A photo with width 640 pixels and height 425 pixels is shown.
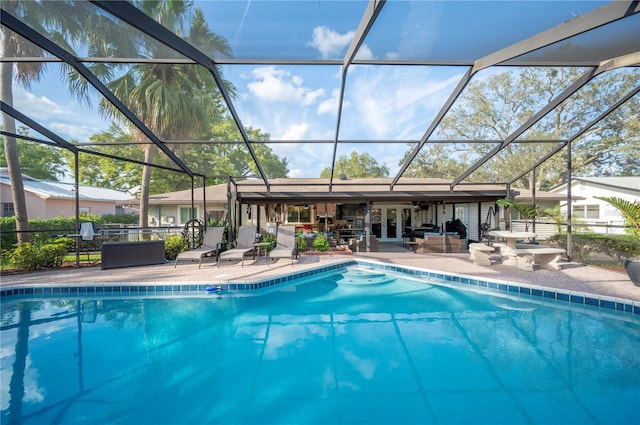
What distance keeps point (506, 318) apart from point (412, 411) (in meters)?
3.27

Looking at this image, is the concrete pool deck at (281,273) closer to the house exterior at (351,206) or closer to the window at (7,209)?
the house exterior at (351,206)

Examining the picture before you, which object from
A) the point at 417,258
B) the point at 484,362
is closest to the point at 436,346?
the point at 484,362

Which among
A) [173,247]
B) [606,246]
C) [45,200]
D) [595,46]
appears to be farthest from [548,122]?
[45,200]

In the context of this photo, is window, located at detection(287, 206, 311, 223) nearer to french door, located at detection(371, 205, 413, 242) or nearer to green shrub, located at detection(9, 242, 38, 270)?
french door, located at detection(371, 205, 413, 242)

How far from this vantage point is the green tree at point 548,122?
578 inches

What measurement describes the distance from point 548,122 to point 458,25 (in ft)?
58.8

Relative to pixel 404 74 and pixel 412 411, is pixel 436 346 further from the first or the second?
pixel 404 74

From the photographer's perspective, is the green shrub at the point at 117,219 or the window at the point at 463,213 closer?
the window at the point at 463,213

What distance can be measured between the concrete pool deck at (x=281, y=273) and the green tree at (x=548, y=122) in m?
8.46

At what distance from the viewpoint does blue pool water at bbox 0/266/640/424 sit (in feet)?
9.37

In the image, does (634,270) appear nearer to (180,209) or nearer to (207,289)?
(207,289)

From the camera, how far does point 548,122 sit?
17.2 meters

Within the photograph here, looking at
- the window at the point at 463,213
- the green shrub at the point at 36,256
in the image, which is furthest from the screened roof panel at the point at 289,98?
the window at the point at 463,213

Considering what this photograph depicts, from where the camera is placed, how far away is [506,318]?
16.6 feet
